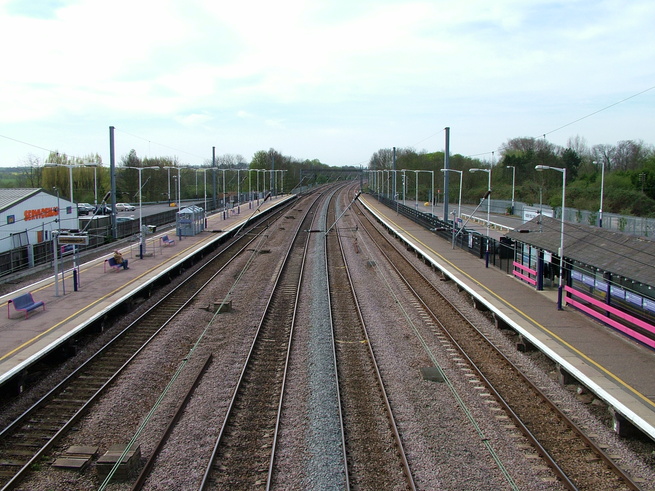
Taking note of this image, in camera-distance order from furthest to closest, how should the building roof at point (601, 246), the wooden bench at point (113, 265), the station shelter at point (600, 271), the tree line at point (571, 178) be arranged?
the tree line at point (571, 178), the wooden bench at point (113, 265), the building roof at point (601, 246), the station shelter at point (600, 271)

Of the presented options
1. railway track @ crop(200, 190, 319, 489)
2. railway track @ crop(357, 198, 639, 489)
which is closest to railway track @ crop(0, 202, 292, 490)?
railway track @ crop(200, 190, 319, 489)

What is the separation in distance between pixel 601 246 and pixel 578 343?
15.4ft

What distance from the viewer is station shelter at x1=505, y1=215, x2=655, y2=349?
12.7 metres

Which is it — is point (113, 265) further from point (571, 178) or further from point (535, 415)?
point (571, 178)

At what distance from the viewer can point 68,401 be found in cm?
1048

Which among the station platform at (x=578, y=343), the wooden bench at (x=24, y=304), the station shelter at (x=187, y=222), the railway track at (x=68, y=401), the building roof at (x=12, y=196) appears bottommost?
the railway track at (x=68, y=401)

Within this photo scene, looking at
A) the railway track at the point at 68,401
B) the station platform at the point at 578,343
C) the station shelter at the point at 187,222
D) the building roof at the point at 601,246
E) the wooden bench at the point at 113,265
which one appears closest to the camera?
the railway track at the point at 68,401

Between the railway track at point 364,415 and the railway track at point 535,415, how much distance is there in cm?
217

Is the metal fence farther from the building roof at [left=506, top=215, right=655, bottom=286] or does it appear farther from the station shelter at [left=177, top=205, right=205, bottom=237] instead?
the station shelter at [left=177, top=205, right=205, bottom=237]

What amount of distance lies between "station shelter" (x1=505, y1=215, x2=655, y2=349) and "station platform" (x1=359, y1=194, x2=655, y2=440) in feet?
1.27

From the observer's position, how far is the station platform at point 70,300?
1216 cm

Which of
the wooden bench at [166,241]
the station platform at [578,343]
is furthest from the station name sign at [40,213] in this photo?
the station platform at [578,343]

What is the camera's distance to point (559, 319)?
14.7 m

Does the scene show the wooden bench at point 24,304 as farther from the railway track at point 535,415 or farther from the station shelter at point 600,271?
the station shelter at point 600,271
